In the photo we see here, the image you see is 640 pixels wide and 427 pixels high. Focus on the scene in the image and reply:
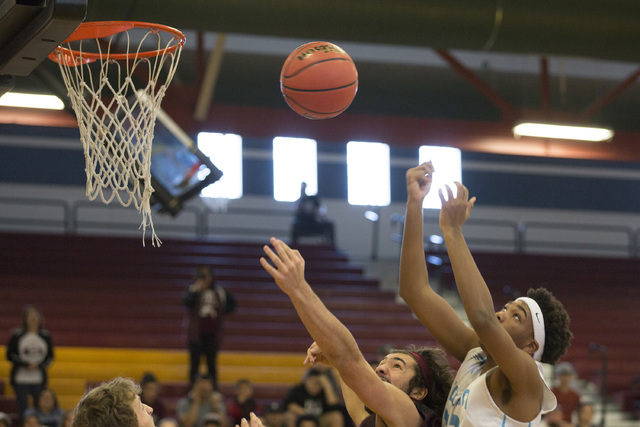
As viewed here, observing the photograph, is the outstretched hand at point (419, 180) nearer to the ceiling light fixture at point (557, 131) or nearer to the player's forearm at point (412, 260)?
the player's forearm at point (412, 260)

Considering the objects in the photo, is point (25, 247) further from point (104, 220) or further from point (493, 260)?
point (493, 260)

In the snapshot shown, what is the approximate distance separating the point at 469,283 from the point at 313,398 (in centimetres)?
570

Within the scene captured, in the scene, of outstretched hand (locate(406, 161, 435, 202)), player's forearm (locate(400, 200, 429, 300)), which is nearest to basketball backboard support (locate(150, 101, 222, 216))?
player's forearm (locate(400, 200, 429, 300))

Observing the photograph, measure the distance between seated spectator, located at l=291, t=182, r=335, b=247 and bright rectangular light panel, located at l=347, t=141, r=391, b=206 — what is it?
10.0 feet

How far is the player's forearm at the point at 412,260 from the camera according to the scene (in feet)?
11.2

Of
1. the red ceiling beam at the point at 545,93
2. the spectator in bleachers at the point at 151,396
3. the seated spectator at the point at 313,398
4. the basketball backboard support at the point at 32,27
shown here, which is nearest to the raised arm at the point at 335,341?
the basketball backboard support at the point at 32,27

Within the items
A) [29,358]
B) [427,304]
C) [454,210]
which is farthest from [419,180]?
[29,358]

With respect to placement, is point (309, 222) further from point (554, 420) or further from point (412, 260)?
point (412, 260)

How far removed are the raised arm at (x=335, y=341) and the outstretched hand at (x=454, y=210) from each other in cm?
68

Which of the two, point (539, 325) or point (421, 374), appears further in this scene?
point (421, 374)

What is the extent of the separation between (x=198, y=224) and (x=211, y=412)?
32.4 ft

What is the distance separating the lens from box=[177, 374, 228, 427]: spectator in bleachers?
859 cm

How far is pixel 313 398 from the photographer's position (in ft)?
27.9

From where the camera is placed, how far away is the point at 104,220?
17969 mm
